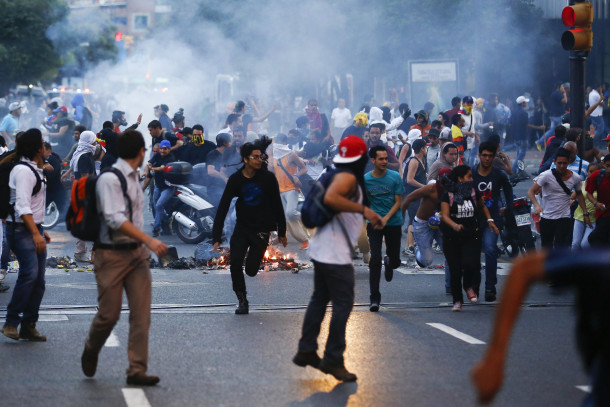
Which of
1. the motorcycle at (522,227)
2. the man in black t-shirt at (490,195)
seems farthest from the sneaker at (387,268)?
the motorcycle at (522,227)

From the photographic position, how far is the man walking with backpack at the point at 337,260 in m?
6.76

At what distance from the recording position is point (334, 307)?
270 inches

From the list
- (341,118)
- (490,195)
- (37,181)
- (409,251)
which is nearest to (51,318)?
(37,181)

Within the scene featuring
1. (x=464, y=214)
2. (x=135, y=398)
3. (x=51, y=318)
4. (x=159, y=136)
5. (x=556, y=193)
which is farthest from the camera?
(x=159, y=136)

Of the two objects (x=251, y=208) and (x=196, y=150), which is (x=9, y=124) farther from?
(x=251, y=208)

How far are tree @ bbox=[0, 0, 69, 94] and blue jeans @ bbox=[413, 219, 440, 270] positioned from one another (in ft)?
102

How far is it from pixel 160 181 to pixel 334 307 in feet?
30.5

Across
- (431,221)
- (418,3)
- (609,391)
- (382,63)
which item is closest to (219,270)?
(431,221)

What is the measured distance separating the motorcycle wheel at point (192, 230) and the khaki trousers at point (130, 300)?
831 centimetres

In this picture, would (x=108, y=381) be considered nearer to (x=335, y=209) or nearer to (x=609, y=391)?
(x=335, y=209)

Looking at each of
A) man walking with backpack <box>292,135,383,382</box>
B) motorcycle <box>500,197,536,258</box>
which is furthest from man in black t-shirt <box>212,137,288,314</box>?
motorcycle <box>500,197,536,258</box>

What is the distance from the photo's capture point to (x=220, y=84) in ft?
129

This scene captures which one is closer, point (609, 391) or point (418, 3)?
point (609, 391)

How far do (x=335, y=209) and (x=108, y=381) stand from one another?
1835 millimetres
